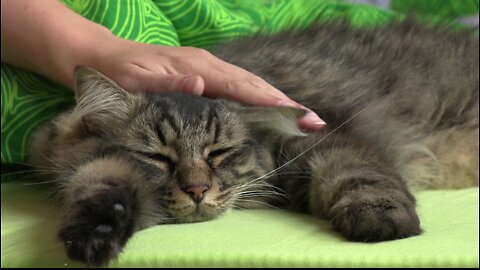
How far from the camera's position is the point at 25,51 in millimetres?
1808

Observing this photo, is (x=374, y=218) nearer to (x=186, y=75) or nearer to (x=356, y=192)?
(x=356, y=192)

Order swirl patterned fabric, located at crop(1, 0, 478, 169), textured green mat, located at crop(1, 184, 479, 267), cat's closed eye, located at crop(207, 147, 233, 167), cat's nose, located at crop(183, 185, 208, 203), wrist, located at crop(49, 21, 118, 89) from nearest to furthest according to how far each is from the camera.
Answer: textured green mat, located at crop(1, 184, 479, 267)
cat's nose, located at crop(183, 185, 208, 203)
cat's closed eye, located at crop(207, 147, 233, 167)
wrist, located at crop(49, 21, 118, 89)
swirl patterned fabric, located at crop(1, 0, 478, 169)

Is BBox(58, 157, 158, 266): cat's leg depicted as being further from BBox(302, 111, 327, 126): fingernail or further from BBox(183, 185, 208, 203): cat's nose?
BBox(302, 111, 327, 126): fingernail

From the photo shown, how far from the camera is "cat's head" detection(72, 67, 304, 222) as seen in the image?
4.39 ft

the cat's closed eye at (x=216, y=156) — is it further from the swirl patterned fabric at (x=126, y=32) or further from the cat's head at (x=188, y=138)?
the swirl patterned fabric at (x=126, y=32)

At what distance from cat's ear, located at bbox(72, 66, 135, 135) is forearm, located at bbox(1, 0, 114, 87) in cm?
21

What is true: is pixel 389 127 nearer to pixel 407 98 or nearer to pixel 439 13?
pixel 407 98

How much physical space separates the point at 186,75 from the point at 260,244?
1.79 ft

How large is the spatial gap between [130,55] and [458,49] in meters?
1.16

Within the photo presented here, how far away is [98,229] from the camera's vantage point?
3.57ft

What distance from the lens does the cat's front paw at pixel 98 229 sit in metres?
1.05

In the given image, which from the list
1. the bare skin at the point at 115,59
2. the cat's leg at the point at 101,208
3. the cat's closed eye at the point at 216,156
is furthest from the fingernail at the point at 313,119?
the cat's leg at the point at 101,208

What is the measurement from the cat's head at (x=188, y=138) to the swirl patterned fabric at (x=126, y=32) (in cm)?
40

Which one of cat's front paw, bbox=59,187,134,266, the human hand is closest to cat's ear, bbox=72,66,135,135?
the human hand
